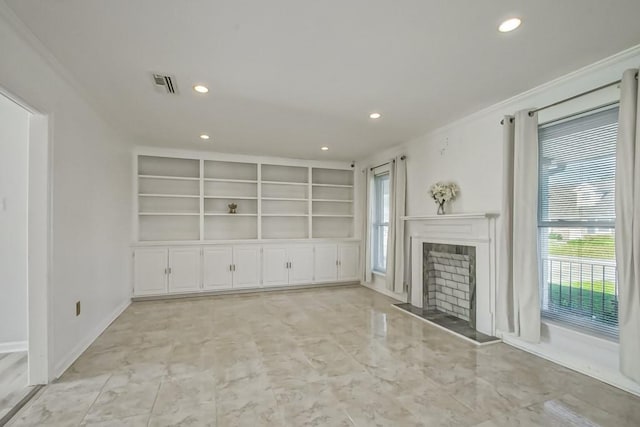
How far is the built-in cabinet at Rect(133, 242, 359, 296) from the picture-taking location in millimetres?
4789

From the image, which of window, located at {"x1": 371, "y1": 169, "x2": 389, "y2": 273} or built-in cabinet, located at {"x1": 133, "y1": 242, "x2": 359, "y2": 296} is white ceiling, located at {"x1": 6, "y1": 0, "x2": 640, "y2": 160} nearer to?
window, located at {"x1": 371, "y1": 169, "x2": 389, "y2": 273}

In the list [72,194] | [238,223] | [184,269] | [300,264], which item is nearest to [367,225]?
[300,264]

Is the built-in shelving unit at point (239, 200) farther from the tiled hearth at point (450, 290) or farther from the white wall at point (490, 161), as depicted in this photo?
the tiled hearth at point (450, 290)

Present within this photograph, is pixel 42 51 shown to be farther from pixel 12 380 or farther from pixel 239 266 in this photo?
pixel 239 266

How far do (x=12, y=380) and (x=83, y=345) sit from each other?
1.86 ft

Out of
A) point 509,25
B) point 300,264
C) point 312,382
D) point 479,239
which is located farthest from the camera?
point 300,264

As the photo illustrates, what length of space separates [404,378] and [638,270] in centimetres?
178

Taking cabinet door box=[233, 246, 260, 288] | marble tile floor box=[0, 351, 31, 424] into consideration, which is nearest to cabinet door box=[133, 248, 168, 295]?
cabinet door box=[233, 246, 260, 288]

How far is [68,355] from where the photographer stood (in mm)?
2605

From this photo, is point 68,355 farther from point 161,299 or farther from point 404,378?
point 404,378

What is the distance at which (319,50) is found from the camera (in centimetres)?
217

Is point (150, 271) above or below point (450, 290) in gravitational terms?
above

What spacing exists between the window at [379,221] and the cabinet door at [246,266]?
7.00 feet

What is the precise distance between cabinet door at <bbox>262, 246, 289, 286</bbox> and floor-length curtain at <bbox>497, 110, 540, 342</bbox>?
352 cm
